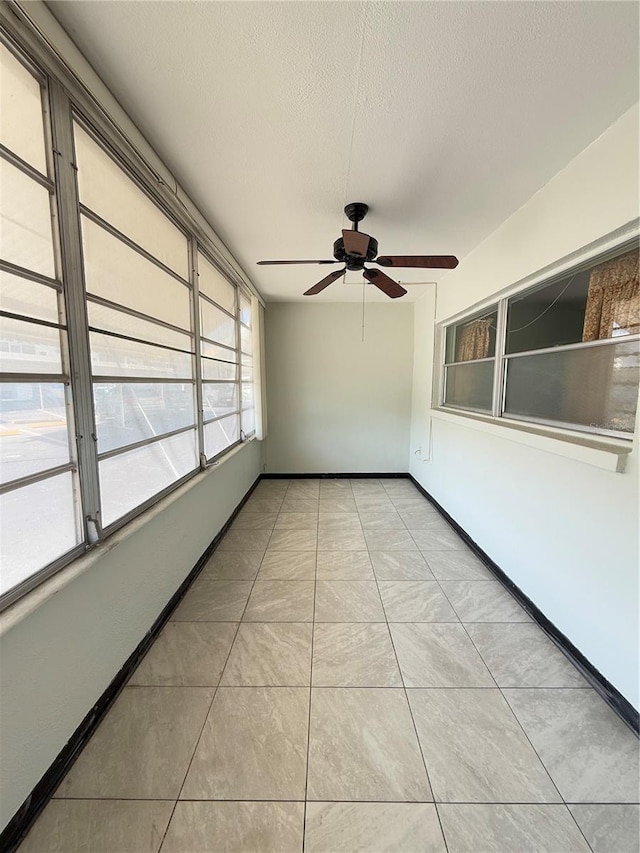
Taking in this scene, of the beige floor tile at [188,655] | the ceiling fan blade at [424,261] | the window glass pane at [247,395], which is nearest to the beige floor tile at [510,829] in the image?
the beige floor tile at [188,655]

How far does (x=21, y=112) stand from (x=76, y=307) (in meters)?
0.62

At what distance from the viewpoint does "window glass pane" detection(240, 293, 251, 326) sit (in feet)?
11.7

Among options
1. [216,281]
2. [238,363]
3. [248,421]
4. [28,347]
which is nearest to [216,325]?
[216,281]

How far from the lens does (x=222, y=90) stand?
1255mm

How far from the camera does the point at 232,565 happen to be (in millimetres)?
2432

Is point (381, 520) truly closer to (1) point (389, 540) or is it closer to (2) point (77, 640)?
(1) point (389, 540)

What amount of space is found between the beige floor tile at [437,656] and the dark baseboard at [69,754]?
1.36 metres

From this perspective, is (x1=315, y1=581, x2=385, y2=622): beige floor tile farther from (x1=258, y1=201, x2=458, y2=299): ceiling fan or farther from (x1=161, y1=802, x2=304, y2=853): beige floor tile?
(x1=258, y1=201, x2=458, y2=299): ceiling fan

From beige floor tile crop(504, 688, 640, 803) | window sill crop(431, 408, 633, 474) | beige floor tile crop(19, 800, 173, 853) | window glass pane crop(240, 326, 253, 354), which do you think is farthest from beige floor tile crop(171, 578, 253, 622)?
window glass pane crop(240, 326, 253, 354)

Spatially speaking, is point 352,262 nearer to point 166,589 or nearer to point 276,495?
point 166,589

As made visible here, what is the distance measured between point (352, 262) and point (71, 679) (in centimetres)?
262

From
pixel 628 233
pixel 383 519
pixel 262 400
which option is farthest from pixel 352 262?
pixel 383 519

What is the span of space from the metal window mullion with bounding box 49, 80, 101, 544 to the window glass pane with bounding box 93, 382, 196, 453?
9cm

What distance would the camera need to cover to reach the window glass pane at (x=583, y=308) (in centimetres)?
147
